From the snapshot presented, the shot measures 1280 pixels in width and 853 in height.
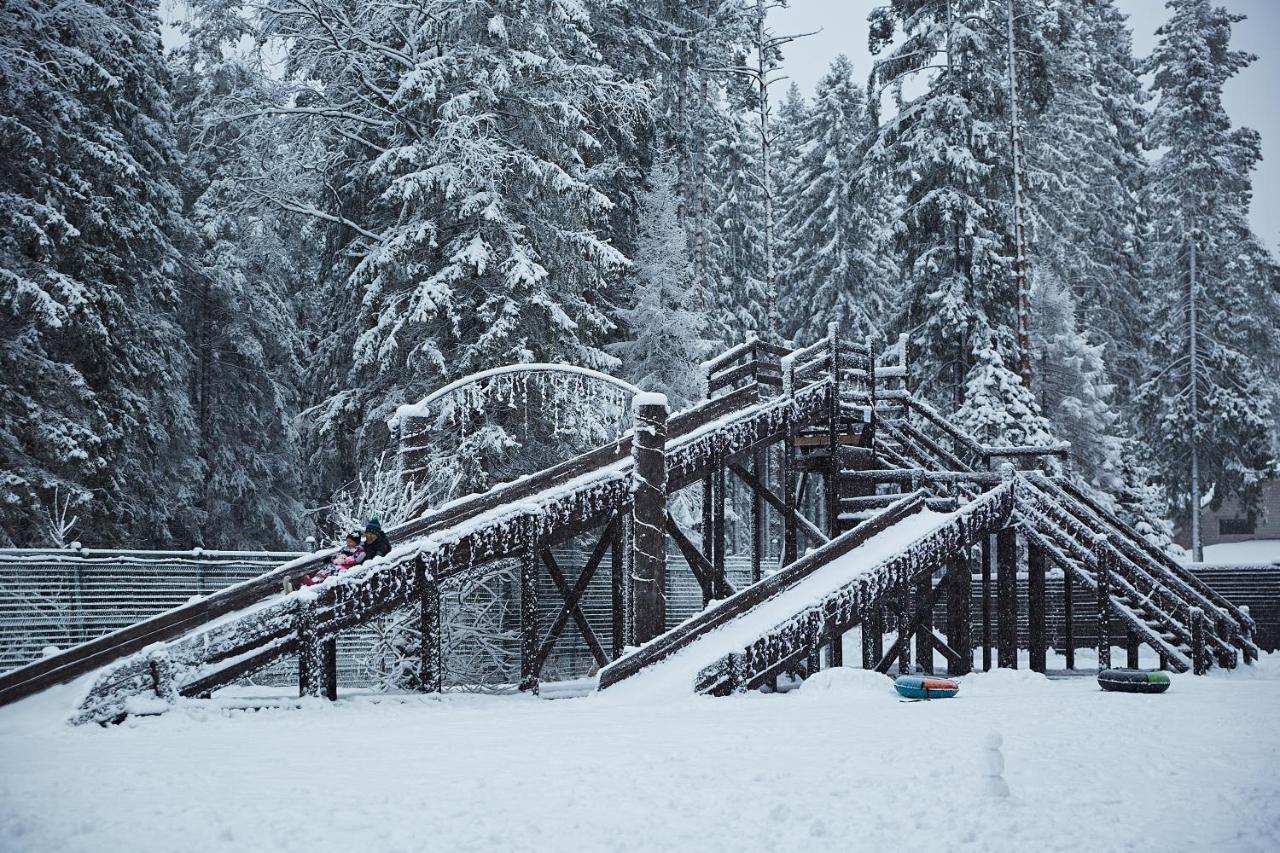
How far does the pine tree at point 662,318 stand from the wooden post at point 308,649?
1642 cm

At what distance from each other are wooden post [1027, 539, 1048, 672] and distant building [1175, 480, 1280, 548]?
33361 millimetres

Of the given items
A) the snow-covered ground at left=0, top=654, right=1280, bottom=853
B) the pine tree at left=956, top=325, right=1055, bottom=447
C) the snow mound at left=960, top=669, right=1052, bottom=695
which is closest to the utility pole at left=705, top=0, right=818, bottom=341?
the pine tree at left=956, top=325, right=1055, bottom=447

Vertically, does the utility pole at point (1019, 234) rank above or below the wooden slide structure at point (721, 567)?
above

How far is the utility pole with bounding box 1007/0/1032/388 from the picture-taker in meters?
26.4

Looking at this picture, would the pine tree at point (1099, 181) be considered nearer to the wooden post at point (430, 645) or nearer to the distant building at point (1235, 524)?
the distant building at point (1235, 524)

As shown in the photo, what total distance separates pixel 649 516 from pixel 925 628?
17.7 ft

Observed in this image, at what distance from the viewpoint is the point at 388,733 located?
9859 millimetres

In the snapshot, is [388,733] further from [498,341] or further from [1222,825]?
[498,341]

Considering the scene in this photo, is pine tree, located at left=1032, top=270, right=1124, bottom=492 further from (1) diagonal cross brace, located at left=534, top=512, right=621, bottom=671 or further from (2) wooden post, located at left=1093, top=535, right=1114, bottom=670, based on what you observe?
(1) diagonal cross brace, located at left=534, top=512, right=621, bottom=671

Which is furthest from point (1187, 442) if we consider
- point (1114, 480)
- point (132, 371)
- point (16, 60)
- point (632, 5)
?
point (16, 60)

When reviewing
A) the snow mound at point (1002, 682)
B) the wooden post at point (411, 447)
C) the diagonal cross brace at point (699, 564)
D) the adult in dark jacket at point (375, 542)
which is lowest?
the snow mound at point (1002, 682)

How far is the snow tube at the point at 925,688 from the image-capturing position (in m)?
12.5

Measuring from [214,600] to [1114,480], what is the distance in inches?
1008

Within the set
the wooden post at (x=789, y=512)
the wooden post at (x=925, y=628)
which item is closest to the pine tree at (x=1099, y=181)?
the wooden post at (x=789, y=512)
